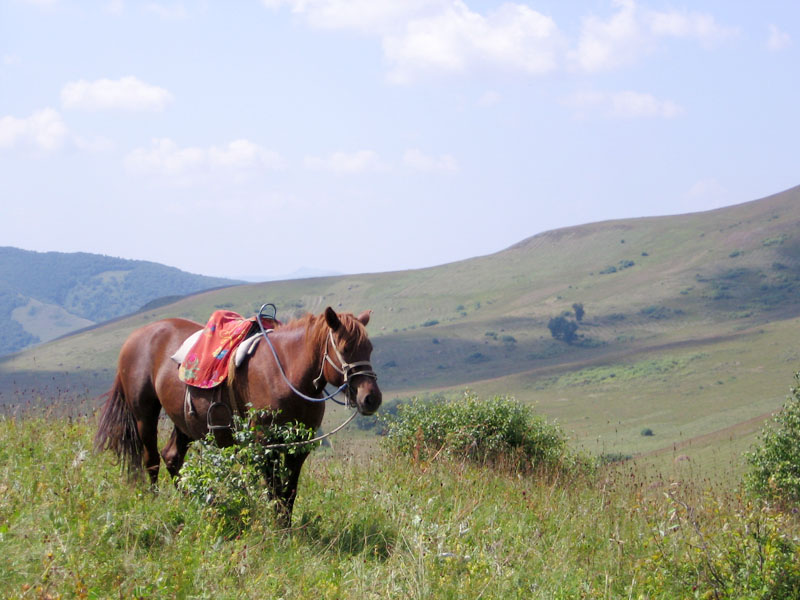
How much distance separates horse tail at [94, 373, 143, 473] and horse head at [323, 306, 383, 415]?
2.34 m

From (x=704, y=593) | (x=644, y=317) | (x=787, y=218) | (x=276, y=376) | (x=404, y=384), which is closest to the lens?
(x=704, y=593)

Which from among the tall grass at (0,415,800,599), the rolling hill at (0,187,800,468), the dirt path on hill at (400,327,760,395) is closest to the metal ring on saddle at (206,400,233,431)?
the tall grass at (0,415,800,599)

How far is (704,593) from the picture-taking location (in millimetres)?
4410

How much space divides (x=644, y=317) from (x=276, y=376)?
130838mm

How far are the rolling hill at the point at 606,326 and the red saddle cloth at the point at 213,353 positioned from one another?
48657mm

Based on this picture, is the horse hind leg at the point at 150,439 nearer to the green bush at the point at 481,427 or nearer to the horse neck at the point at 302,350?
the horse neck at the point at 302,350

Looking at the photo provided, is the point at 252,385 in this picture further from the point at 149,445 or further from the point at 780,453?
the point at 780,453

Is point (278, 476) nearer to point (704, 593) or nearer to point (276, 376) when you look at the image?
point (276, 376)

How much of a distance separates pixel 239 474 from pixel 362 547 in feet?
3.32

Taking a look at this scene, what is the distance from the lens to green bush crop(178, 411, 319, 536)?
15.9 ft

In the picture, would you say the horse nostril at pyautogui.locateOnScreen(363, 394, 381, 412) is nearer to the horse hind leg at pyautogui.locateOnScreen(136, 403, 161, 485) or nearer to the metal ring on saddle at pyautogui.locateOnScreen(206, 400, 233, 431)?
the metal ring on saddle at pyautogui.locateOnScreen(206, 400, 233, 431)

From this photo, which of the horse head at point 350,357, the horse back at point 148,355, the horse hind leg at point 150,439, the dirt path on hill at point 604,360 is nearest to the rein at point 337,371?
the horse head at point 350,357

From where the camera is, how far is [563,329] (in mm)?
130000

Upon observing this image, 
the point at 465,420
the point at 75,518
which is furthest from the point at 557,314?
the point at 75,518
